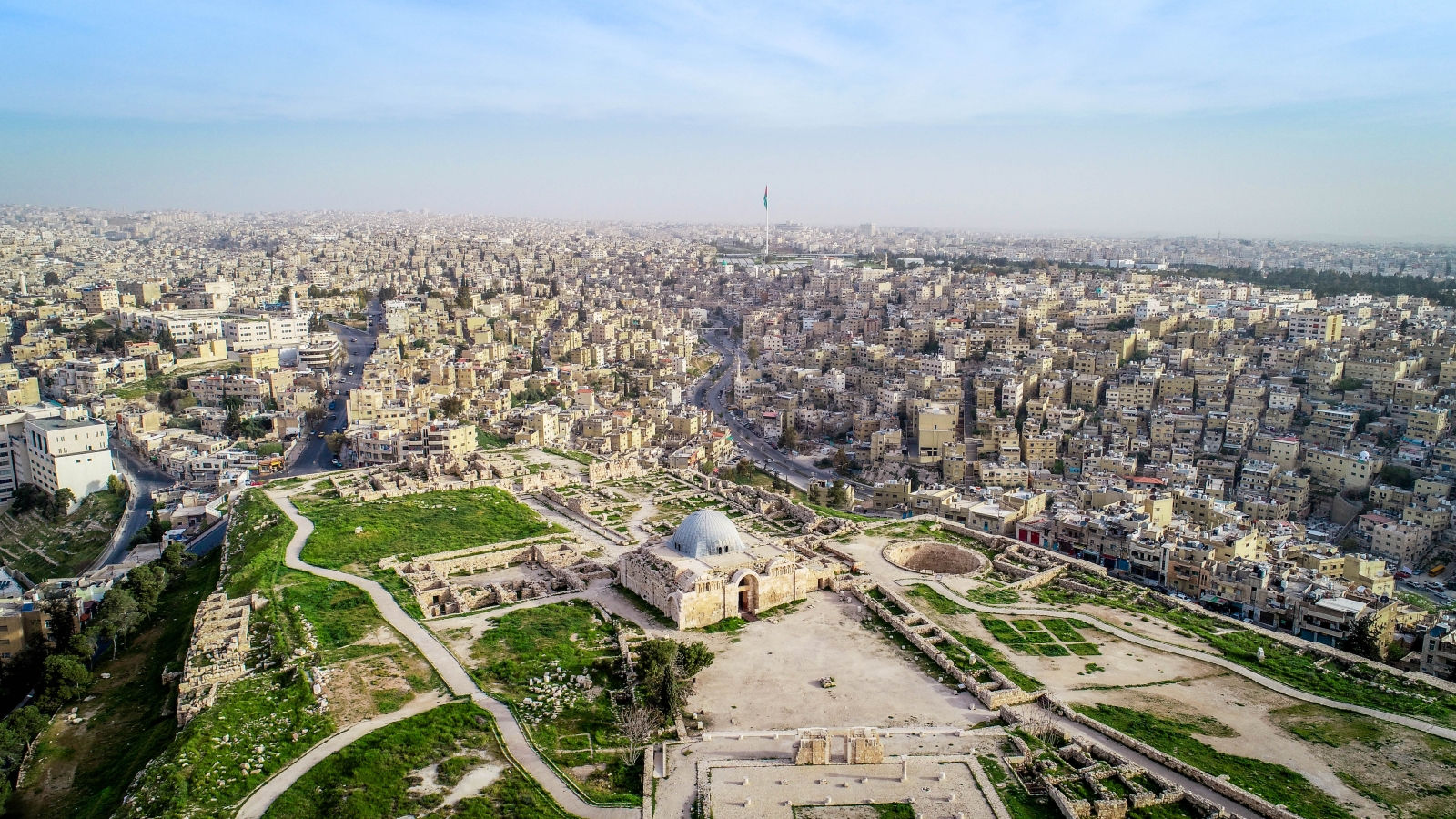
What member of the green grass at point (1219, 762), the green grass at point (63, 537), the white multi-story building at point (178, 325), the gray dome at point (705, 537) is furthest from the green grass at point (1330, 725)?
the white multi-story building at point (178, 325)

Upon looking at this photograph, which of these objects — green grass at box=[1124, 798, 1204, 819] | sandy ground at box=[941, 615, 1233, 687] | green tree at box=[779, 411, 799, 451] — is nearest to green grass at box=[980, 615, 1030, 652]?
sandy ground at box=[941, 615, 1233, 687]

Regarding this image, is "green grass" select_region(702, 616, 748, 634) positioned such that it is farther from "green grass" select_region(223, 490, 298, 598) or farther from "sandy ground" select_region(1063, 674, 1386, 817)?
"green grass" select_region(223, 490, 298, 598)

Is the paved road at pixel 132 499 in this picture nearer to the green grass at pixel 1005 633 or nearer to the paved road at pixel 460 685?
the paved road at pixel 460 685

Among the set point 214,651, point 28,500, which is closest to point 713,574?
point 214,651

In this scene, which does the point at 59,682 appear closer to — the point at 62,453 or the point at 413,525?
the point at 413,525

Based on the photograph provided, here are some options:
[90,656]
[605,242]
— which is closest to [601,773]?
[90,656]

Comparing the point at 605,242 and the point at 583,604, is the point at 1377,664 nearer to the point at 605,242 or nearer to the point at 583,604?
the point at 583,604
